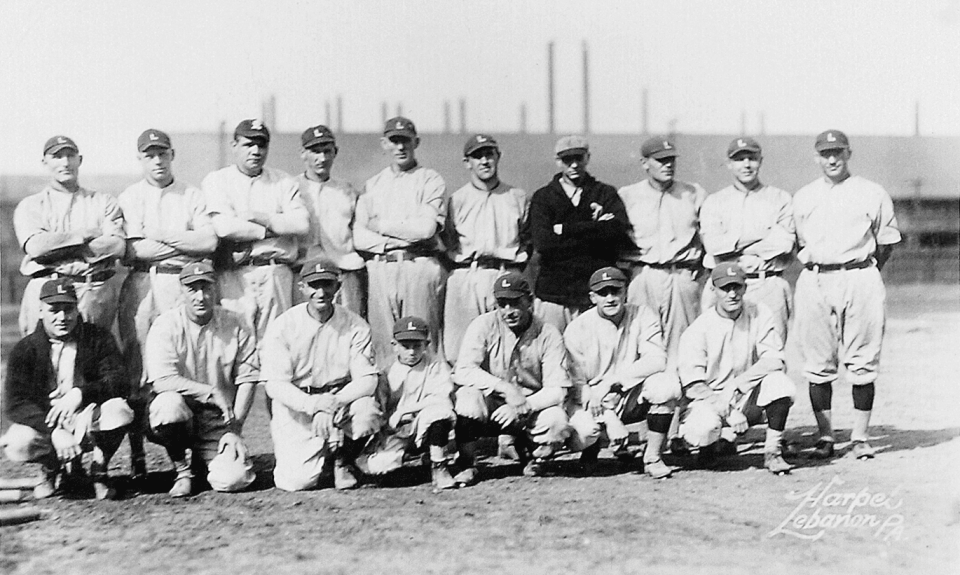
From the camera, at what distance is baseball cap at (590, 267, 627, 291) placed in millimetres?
5621

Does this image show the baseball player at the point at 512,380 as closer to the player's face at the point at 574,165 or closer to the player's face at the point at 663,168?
the player's face at the point at 574,165

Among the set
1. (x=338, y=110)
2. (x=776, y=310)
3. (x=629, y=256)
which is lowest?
(x=776, y=310)

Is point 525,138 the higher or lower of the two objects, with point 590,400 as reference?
higher

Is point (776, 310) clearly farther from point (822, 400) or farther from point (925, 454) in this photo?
point (925, 454)

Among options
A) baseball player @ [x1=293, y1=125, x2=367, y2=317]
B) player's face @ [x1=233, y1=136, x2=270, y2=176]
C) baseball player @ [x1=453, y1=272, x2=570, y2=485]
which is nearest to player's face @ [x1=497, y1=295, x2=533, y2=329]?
baseball player @ [x1=453, y1=272, x2=570, y2=485]

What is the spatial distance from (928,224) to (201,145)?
546 inches

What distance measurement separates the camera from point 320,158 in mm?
6094

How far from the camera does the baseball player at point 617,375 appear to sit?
Result: 547 centimetres

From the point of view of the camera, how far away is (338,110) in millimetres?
9609

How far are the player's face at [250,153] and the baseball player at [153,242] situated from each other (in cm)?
35

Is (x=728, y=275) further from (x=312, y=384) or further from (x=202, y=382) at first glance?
(x=202, y=382)

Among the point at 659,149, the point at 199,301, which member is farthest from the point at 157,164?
the point at 659,149

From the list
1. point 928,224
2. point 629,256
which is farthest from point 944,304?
point 629,256

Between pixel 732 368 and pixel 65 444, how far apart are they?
401 cm
